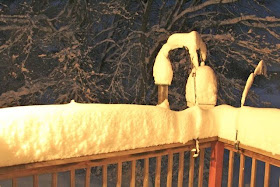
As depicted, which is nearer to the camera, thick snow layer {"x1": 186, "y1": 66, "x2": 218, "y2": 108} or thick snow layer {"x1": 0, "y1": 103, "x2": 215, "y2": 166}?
thick snow layer {"x1": 0, "y1": 103, "x2": 215, "y2": 166}

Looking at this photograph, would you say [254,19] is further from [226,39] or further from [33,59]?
[33,59]

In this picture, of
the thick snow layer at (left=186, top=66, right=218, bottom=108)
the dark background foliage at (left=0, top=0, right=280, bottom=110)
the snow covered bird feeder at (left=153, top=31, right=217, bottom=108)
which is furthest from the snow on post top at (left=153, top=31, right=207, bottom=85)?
the dark background foliage at (left=0, top=0, right=280, bottom=110)

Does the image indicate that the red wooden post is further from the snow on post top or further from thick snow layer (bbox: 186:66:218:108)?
the snow on post top

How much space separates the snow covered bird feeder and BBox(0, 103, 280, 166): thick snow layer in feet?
0.59

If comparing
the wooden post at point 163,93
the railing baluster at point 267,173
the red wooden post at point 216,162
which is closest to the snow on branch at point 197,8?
the wooden post at point 163,93

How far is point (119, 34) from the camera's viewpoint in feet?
30.7

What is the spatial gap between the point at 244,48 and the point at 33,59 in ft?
19.7

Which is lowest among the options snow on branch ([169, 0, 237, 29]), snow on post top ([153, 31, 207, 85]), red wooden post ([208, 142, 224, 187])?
red wooden post ([208, 142, 224, 187])

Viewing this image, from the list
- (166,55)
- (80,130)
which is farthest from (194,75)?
(80,130)

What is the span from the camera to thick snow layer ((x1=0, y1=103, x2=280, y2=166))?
188cm

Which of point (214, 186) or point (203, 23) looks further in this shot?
point (203, 23)

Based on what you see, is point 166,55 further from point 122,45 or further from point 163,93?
point 122,45

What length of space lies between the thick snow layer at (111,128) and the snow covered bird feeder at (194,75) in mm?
180

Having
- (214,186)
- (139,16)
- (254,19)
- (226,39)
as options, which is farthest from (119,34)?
(214,186)
